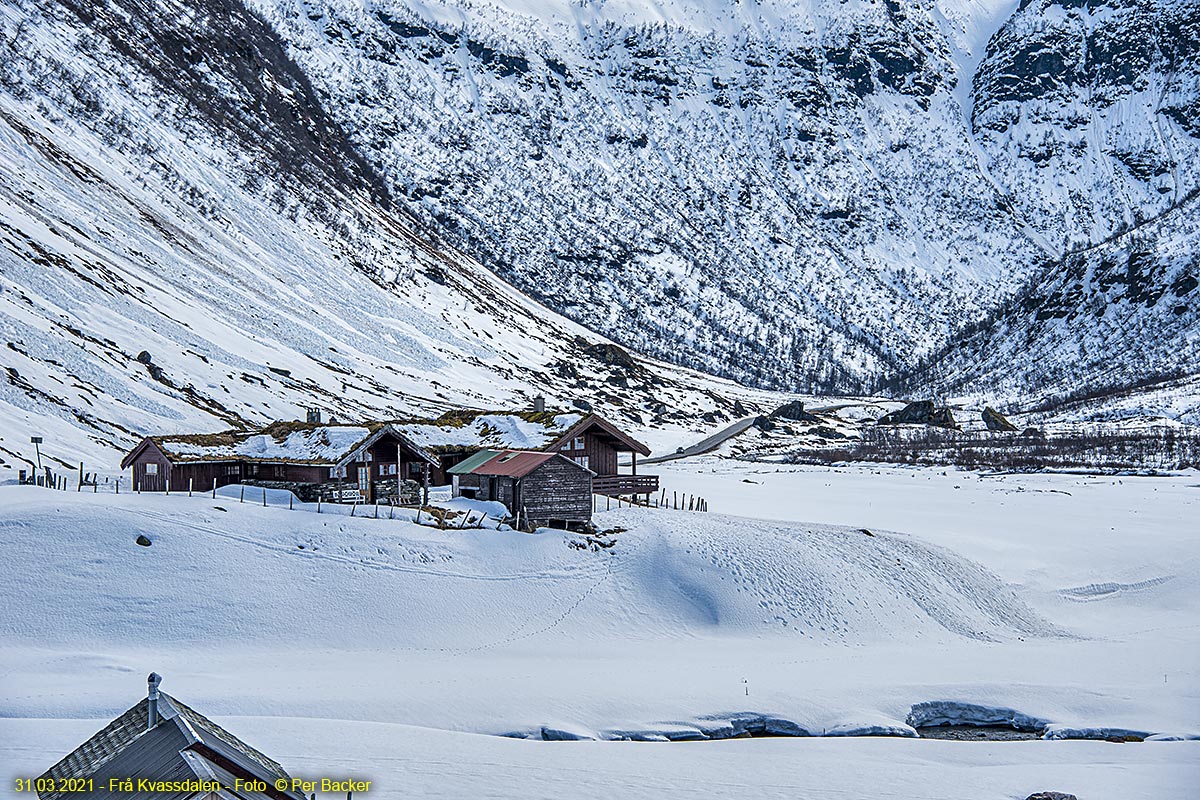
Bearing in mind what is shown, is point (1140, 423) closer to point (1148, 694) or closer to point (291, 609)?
point (1148, 694)

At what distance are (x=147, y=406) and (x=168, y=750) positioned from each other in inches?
2581

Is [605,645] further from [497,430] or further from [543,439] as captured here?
[497,430]

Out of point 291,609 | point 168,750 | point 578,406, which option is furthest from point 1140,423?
point 168,750

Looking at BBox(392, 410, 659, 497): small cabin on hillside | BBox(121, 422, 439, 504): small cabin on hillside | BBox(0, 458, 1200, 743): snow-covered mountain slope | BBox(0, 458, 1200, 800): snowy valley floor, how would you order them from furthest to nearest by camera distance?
1. BBox(392, 410, 659, 497): small cabin on hillside
2. BBox(121, 422, 439, 504): small cabin on hillside
3. BBox(0, 458, 1200, 743): snow-covered mountain slope
4. BBox(0, 458, 1200, 800): snowy valley floor

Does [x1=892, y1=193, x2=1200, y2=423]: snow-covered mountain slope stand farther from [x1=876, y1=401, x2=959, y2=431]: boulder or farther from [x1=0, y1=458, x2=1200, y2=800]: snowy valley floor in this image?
[x1=0, y1=458, x2=1200, y2=800]: snowy valley floor

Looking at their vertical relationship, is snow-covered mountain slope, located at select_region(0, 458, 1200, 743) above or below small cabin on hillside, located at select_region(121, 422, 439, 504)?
below

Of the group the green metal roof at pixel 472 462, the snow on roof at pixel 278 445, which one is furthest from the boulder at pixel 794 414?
the snow on roof at pixel 278 445

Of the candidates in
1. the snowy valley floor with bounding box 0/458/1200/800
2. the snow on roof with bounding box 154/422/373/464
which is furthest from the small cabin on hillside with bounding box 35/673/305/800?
the snow on roof with bounding box 154/422/373/464

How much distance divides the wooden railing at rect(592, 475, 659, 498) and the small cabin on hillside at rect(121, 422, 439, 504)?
8575 millimetres

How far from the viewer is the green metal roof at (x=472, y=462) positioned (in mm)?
47281

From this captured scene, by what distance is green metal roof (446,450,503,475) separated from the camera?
47.3 metres

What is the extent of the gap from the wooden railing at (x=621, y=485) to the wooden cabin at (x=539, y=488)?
5.60m

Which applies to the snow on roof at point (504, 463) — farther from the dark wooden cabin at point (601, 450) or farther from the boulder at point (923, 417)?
the boulder at point (923, 417)

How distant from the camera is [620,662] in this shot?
110 feet
